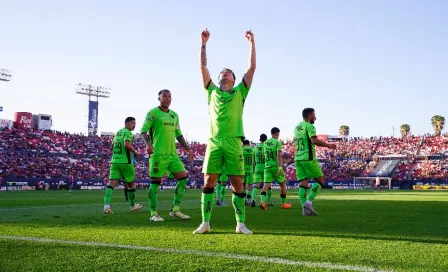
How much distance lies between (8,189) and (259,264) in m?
39.5

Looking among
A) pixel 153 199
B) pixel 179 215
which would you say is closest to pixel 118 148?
pixel 153 199

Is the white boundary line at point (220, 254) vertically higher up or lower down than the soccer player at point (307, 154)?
lower down

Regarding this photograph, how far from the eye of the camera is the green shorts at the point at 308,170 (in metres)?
10.5

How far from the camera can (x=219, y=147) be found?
658 cm

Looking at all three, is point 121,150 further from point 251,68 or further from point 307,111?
point 251,68

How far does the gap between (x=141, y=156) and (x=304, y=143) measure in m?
53.6

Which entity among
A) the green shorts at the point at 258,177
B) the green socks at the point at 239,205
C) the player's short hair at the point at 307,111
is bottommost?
the green socks at the point at 239,205

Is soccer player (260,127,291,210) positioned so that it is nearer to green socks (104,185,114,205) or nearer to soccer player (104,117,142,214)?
soccer player (104,117,142,214)

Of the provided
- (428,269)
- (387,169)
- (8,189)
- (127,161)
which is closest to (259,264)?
(428,269)

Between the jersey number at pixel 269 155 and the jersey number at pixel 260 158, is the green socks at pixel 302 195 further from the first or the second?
the jersey number at pixel 260 158

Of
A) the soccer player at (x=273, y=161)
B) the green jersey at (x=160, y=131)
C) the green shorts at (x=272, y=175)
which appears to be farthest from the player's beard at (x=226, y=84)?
the green shorts at (x=272, y=175)

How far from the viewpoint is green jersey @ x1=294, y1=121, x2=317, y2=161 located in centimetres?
1045

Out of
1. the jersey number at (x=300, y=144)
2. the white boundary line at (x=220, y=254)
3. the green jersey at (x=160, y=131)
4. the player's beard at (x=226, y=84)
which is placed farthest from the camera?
the jersey number at (x=300, y=144)

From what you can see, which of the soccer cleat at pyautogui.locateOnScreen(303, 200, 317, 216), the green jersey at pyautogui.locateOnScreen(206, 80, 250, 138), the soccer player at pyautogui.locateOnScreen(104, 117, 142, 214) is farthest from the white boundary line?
the soccer player at pyautogui.locateOnScreen(104, 117, 142, 214)
